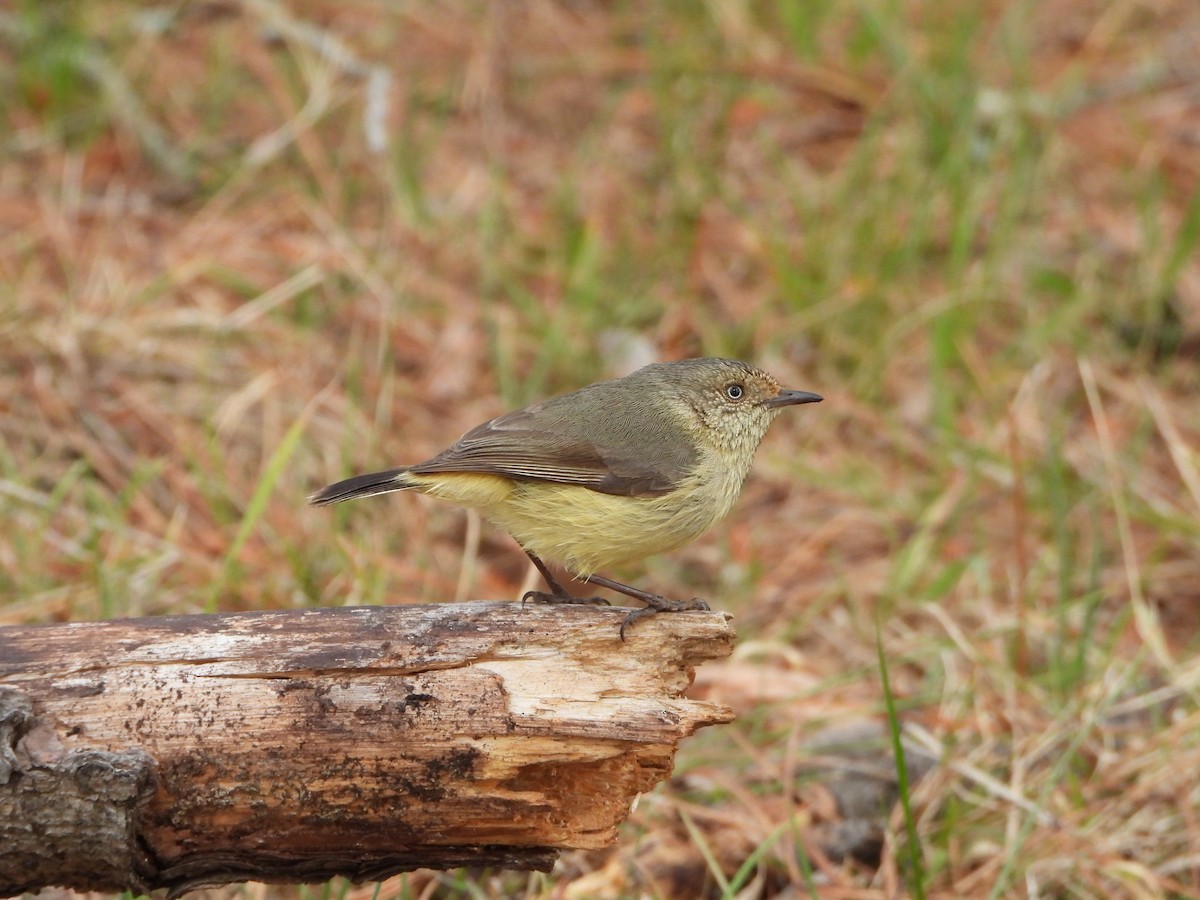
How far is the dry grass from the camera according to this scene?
421 cm

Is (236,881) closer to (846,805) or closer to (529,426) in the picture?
(529,426)

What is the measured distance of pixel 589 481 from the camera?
12.5 ft

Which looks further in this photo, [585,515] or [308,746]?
[585,515]

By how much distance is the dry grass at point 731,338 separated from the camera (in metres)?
4.21

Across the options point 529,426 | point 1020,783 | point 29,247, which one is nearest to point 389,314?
point 29,247

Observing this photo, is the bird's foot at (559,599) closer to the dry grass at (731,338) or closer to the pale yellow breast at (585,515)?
the pale yellow breast at (585,515)

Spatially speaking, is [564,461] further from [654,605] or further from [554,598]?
[654,605]

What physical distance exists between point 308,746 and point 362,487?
114 centimetres

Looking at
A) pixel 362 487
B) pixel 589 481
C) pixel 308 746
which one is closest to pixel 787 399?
pixel 589 481

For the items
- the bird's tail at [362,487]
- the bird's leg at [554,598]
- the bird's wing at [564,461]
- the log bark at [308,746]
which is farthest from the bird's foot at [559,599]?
the log bark at [308,746]

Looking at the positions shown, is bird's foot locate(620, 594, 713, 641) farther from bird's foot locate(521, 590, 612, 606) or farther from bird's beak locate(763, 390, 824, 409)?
bird's beak locate(763, 390, 824, 409)

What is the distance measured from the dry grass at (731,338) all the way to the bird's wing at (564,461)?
75cm

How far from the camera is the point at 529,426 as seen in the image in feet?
13.2

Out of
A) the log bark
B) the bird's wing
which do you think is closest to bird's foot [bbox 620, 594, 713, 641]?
the log bark
